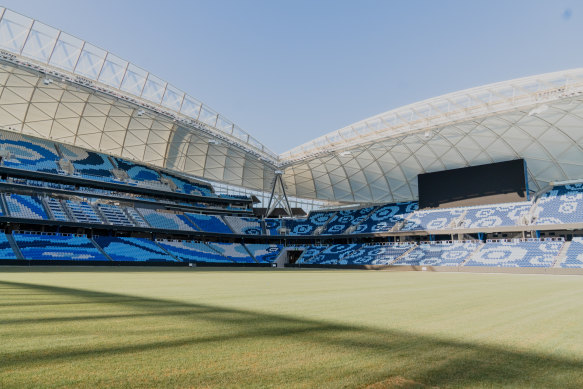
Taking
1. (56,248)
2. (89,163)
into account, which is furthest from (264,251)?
(56,248)

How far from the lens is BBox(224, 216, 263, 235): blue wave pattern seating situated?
5975 cm

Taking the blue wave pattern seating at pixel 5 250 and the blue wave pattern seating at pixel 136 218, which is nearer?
the blue wave pattern seating at pixel 5 250

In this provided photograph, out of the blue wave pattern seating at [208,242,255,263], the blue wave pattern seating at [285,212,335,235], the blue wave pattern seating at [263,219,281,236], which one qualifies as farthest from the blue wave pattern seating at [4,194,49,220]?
the blue wave pattern seating at [285,212,335,235]

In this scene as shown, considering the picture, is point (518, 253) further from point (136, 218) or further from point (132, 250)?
point (136, 218)

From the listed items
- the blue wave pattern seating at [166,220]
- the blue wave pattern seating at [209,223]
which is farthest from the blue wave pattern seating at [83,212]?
the blue wave pattern seating at [209,223]

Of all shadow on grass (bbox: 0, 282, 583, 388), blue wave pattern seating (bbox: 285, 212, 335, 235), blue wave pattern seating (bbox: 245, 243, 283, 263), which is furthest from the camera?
blue wave pattern seating (bbox: 285, 212, 335, 235)

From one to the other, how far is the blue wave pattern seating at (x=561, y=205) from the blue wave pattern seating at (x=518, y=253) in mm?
2462

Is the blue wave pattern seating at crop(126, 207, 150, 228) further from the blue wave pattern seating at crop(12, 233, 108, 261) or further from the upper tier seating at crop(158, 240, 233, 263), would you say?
the blue wave pattern seating at crop(12, 233, 108, 261)

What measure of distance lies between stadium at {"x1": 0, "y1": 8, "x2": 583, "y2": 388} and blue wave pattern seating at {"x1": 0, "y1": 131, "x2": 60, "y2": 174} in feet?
0.68

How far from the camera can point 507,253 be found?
1577 inches

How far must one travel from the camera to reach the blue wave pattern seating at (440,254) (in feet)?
141

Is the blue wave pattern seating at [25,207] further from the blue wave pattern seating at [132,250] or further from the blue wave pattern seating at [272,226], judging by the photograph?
the blue wave pattern seating at [272,226]

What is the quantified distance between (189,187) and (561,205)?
166 feet

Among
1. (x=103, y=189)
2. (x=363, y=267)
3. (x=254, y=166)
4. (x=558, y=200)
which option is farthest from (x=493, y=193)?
(x=103, y=189)
